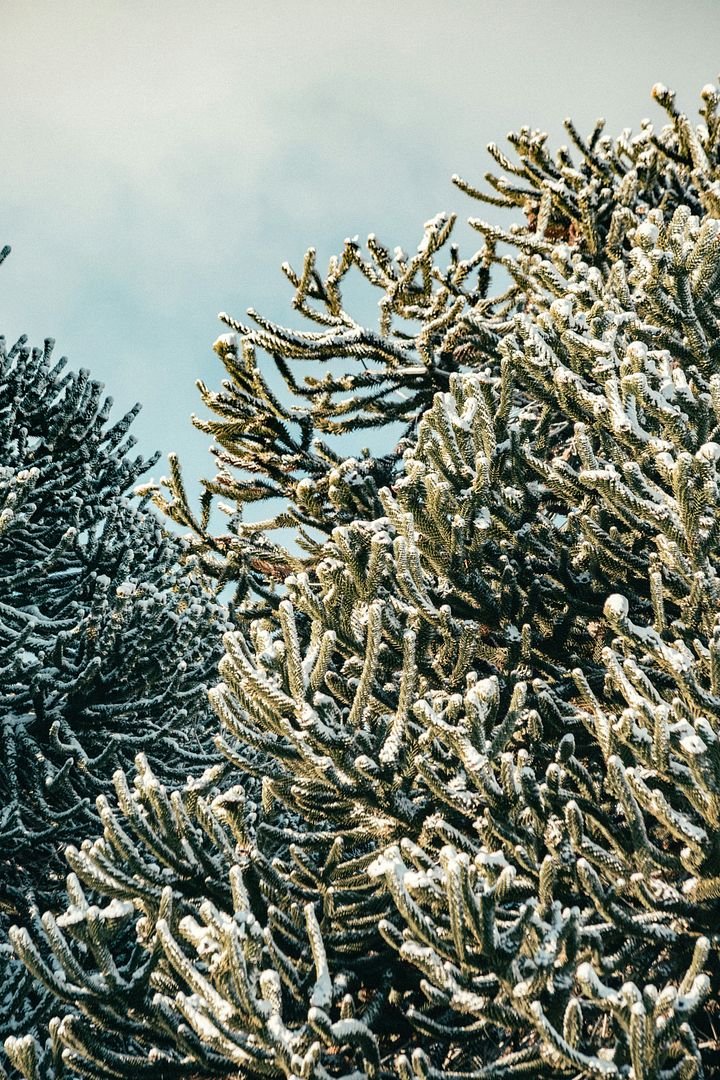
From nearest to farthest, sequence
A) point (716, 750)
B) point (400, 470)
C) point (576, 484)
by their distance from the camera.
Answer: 1. point (716, 750)
2. point (576, 484)
3. point (400, 470)

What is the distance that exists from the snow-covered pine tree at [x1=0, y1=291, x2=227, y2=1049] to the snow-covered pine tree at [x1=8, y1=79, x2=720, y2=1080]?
1.93 metres

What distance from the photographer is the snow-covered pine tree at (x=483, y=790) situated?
110 inches

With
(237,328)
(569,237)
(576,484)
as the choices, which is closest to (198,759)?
(237,328)

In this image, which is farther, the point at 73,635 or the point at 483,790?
the point at 73,635

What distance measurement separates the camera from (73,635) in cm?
696

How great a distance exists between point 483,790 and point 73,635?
16.2ft

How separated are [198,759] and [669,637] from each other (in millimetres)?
4657

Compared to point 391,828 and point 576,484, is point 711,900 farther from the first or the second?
point 576,484

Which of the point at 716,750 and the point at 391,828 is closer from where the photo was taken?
the point at 716,750

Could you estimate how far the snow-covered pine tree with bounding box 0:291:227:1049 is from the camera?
245 inches

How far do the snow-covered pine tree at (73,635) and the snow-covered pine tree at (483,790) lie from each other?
6.34 ft

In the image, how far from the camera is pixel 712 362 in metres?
4.50

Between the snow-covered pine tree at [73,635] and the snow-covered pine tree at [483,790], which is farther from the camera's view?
the snow-covered pine tree at [73,635]

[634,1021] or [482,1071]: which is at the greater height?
[634,1021]
